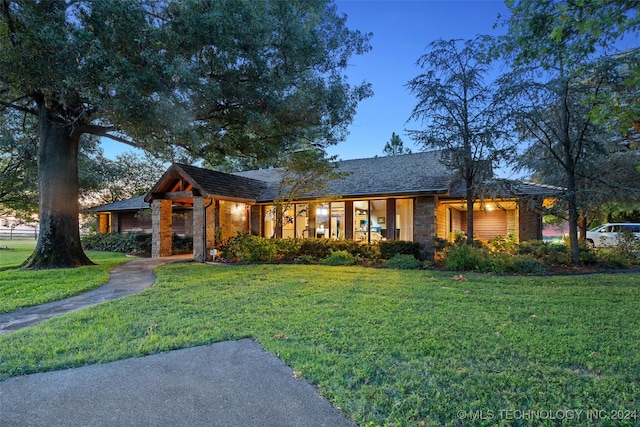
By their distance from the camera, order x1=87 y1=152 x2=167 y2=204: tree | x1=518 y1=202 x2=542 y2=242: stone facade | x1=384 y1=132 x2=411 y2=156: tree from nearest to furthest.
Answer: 1. x1=518 y1=202 x2=542 y2=242: stone facade
2. x1=87 y1=152 x2=167 y2=204: tree
3. x1=384 y1=132 x2=411 y2=156: tree

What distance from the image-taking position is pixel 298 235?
15.1 meters

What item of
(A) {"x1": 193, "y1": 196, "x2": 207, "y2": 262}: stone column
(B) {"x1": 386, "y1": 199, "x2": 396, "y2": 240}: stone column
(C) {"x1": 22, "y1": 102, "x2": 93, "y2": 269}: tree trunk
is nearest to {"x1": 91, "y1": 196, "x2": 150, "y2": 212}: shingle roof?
(A) {"x1": 193, "y1": 196, "x2": 207, "y2": 262}: stone column

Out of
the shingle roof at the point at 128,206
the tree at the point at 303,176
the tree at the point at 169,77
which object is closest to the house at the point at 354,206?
the tree at the point at 303,176

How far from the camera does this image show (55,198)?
32.9 feet

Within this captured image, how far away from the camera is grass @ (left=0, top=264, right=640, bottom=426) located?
8.49ft

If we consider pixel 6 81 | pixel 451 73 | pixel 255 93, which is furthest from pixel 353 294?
pixel 6 81

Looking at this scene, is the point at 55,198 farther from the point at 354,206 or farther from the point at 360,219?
the point at 360,219

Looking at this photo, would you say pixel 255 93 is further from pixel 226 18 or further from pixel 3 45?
pixel 3 45

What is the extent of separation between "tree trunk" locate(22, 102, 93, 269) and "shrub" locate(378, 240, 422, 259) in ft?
32.9

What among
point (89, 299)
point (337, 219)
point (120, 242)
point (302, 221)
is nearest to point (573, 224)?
point (337, 219)

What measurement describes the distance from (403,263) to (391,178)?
4.69 meters

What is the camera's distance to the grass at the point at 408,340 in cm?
259

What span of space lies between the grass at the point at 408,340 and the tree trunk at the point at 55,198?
548cm

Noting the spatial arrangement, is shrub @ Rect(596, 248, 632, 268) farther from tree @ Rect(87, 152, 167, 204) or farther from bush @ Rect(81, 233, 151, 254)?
tree @ Rect(87, 152, 167, 204)
